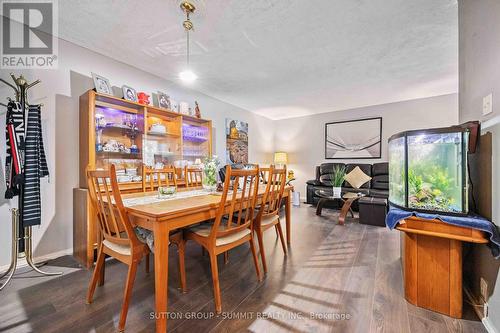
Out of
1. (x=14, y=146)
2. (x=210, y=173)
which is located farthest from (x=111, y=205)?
(x=14, y=146)

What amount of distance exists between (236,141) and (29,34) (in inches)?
137

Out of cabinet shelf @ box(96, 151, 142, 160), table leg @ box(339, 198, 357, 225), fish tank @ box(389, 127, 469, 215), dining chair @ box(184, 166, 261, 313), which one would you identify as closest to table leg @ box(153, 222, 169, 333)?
dining chair @ box(184, 166, 261, 313)

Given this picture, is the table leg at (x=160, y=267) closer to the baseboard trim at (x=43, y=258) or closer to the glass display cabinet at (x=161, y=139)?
the baseboard trim at (x=43, y=258)

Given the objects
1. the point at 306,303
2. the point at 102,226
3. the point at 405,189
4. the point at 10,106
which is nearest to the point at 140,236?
the point at 102,226

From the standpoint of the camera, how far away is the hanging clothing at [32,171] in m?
1.87

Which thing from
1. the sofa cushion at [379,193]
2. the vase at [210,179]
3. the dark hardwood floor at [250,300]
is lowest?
the dark hardwood floor at [250,300]

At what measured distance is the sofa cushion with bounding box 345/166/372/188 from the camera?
472 centimetres

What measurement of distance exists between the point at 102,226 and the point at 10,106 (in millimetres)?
1423

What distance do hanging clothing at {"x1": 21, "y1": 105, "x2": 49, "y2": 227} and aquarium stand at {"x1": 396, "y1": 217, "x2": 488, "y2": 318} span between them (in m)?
3.01

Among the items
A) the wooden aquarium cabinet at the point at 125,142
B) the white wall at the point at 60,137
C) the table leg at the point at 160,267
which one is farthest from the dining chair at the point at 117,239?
the white wall at the point at 60,137

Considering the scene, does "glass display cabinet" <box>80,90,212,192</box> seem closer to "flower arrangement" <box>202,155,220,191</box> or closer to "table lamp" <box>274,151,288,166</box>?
"flower arrangement" <box>202,155,220,191</box>

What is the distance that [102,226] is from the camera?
1561 millimetres

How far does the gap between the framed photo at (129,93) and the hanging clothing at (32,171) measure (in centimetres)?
92

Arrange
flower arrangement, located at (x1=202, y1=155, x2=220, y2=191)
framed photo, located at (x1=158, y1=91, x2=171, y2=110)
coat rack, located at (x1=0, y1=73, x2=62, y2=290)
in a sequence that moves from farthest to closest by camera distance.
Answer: framed photo, located at (x1=158, y1=91, x2=171, y2=110) < flower arrangement, located at (x1=202, y1=155, x2=220, y2=191) < coat rack, located at (x1=0, y1=73, x2=62, y2=290)
